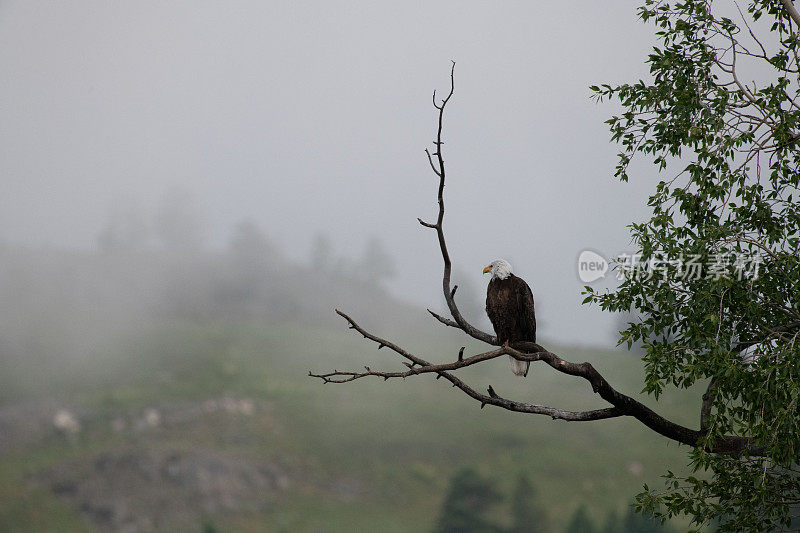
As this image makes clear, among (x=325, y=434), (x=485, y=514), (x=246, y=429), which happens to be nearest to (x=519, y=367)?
(x=485, y=514)

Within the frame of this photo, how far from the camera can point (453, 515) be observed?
29062 mm

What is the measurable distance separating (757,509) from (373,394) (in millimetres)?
45431

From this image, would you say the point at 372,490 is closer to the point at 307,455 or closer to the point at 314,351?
the point at 307,455

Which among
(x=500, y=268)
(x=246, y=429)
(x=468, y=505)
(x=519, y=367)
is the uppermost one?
(x=500, y=268)

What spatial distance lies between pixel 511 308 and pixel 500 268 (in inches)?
23.4

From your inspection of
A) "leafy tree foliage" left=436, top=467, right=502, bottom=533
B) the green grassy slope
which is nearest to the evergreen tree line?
"leafy tree foliage" left=436, top=467, right=502, bottom=533

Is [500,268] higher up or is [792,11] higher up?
[792,11]

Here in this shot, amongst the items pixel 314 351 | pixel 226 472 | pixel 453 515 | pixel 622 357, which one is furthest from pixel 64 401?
pixel 622 357

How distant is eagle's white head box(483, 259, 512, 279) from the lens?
9672 mm

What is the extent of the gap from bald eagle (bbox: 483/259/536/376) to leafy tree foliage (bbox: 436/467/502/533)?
69.3 ft

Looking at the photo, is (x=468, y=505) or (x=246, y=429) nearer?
(x=468, y=505)

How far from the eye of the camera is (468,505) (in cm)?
2948

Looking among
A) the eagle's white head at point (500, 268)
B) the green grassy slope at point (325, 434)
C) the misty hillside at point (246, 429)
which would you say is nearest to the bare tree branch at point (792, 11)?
the eagle's white head at point (500, 268)

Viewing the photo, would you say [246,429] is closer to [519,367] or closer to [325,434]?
[325,434]
